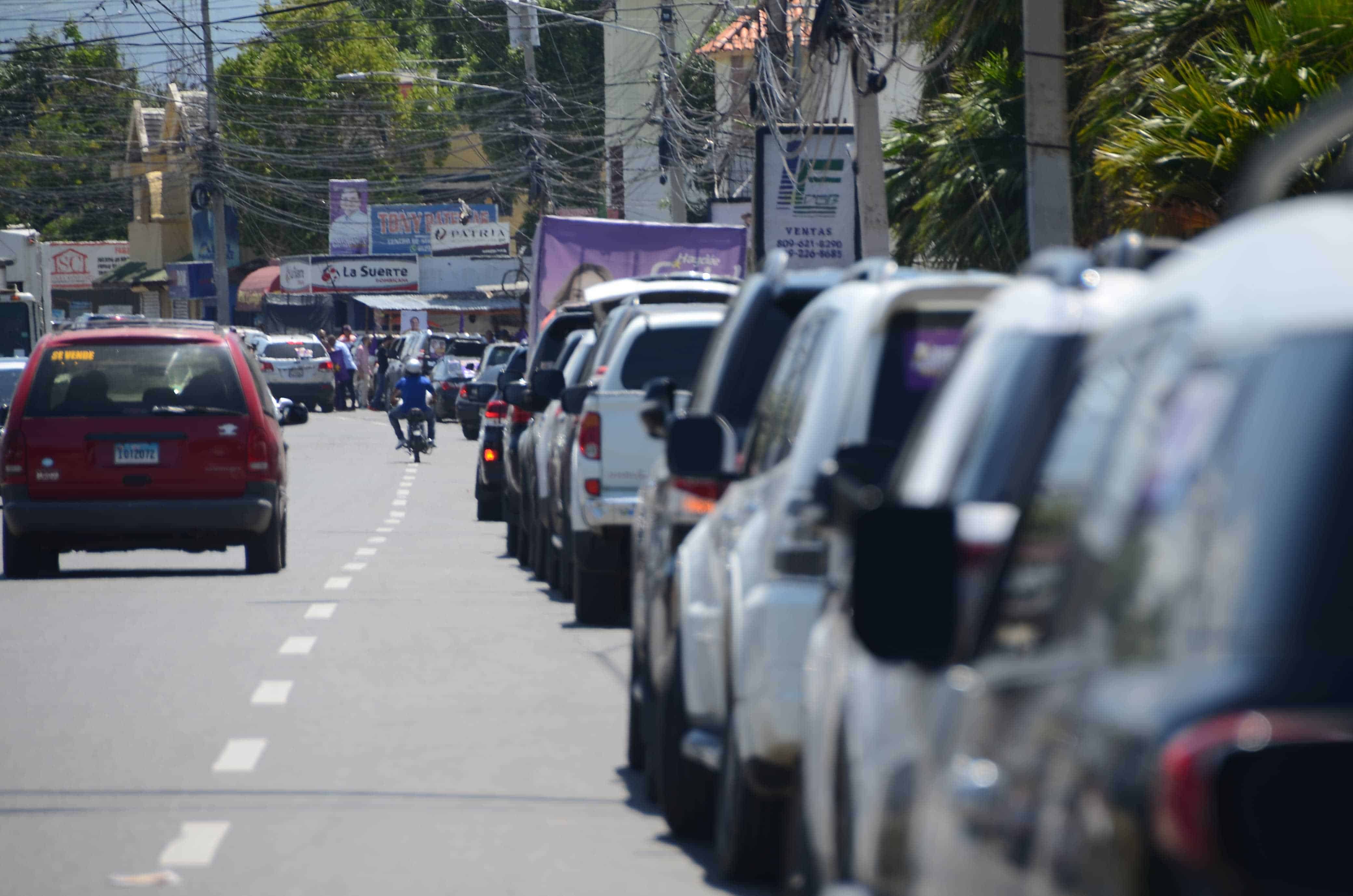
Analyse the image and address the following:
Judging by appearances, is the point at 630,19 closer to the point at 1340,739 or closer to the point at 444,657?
the point at 444,657

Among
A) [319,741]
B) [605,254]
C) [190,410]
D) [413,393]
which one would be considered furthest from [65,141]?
[319,741]

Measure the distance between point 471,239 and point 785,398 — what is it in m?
71.3

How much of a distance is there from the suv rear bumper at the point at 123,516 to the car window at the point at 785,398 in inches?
361

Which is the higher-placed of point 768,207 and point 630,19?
point 630,19

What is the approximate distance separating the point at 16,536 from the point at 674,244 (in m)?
13.8

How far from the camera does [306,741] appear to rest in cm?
894

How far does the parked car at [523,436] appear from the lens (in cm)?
1772

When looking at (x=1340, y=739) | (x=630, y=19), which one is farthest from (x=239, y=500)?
(x=630, y=19)

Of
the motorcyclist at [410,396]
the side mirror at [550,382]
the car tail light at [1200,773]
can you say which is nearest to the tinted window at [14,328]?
the motorcyclist at [410,396]

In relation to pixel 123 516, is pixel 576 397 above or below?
above

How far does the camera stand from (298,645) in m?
12.1

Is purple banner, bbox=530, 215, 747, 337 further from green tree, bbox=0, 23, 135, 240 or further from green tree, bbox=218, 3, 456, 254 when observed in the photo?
green tree, bbox=0, 23, 135, 240

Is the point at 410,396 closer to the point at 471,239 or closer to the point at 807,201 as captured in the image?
the point at 807,201

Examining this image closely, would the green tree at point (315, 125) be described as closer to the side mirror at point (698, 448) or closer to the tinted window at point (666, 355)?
the tinted window at point (666, 355)
